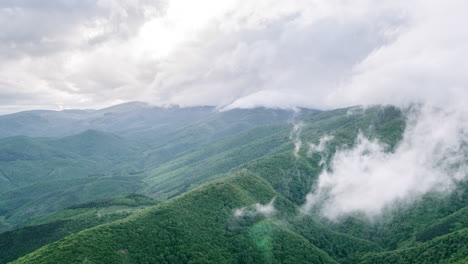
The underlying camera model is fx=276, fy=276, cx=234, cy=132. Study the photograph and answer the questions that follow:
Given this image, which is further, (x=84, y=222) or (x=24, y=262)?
(x=84, y=222)

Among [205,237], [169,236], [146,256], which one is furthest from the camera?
[205,237]

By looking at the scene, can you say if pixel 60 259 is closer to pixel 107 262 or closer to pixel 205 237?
pixel 107 262

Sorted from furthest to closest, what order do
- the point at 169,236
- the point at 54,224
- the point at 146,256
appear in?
the point at 54,224 → the point at 169,236 → the point at 146,256

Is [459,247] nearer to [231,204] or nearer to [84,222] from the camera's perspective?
[231,204]


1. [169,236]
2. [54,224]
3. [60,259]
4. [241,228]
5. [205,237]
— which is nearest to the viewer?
[60,259]

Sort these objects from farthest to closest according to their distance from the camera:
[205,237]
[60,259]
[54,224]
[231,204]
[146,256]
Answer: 1. [54,224]
2. [231,204]
3. [205,237]
4. [146,256]
5. [60,259]

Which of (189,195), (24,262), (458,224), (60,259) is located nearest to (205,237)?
(189,195)

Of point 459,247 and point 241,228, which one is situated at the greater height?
point 241,228

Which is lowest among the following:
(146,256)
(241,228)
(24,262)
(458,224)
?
(458,224)

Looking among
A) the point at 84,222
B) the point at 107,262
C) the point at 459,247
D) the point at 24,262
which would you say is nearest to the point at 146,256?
the point at 107,262
